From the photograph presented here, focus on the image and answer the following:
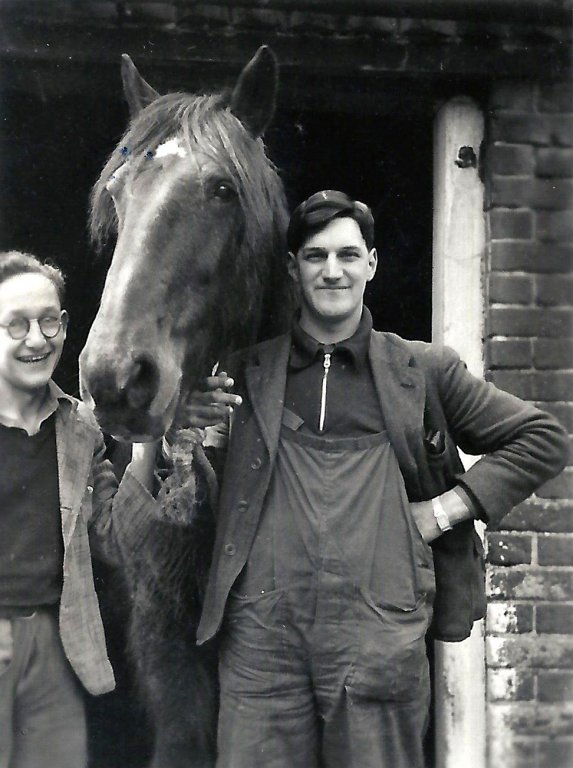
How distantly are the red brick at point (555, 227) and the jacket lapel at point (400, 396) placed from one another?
0.95 m

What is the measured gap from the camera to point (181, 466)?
206 cm

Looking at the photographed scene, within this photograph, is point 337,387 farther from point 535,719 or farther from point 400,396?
point 535,719

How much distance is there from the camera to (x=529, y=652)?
8.67 feet

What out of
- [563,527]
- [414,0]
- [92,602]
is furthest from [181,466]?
Answer: [414,0]

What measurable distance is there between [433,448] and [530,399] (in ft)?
2.60

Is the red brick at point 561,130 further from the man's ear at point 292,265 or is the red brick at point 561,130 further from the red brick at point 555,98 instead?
the man's ear at point 292,265

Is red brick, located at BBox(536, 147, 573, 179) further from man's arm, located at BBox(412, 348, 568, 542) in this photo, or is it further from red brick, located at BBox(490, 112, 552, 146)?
man's arm, located at BBox(412, 348, 568, 542)

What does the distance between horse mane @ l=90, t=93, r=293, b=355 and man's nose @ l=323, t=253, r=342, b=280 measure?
24 cm

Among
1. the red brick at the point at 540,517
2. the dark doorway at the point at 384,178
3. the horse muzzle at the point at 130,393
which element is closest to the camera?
the horse muzzle at the point at 130,393

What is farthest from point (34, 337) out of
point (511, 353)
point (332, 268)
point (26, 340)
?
point (511, 353)

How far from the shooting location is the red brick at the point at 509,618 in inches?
104

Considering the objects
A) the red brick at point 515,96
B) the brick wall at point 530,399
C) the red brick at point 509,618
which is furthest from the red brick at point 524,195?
the red brick at point 509,618

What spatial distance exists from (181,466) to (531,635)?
145cm

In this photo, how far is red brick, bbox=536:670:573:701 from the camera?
2.64m
